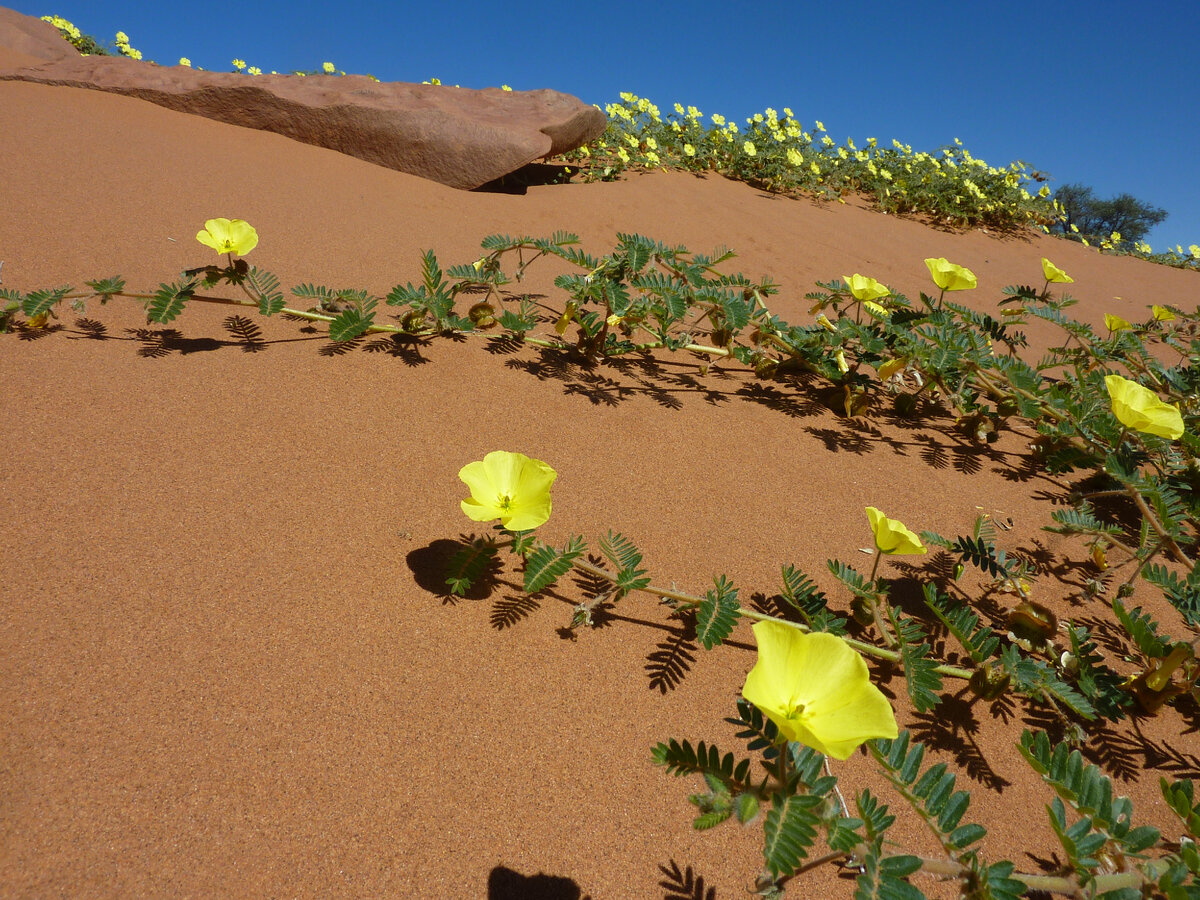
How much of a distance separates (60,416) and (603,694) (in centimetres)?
142

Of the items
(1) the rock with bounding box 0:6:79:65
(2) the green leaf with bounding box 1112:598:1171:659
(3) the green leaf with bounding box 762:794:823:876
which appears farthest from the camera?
(1) the rock with bounding box 0:6:79:65

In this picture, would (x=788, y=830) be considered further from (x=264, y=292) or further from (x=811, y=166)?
(x=811, y=166)

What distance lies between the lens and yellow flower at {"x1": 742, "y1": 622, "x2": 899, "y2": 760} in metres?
0.75

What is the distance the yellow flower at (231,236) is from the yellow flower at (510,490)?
122cm

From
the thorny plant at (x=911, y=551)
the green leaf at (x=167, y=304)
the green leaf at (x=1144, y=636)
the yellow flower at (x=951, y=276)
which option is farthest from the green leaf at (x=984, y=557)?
the green leaf at (x=167, y=304)

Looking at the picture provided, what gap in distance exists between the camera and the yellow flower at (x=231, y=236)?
195cm

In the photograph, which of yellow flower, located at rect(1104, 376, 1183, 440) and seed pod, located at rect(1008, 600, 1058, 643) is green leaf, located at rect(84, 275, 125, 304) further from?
yellow flower, located at rect(1104, 376, 1183, 440)

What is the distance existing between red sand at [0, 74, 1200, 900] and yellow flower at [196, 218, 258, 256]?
258 millimetres

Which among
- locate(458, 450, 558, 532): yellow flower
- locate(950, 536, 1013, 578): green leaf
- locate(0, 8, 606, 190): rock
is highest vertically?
locate(0, 8, 606, 190): rock

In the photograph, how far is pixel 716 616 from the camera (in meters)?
1.24

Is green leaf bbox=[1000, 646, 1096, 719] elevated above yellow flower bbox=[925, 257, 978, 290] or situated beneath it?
situated beneath

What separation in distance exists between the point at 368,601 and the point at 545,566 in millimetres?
336

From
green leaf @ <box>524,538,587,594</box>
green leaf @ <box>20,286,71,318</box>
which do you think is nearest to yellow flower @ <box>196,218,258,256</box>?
green leaf @ <box>20,286,71,318</box>

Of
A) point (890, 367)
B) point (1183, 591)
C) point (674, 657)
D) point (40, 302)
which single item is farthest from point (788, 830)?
point (40, 302)
